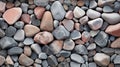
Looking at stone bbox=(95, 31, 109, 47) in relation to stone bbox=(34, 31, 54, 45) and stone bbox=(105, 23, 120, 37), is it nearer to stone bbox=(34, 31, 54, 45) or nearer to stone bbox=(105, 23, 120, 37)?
stone bbox=(105, 23, 120, 37)

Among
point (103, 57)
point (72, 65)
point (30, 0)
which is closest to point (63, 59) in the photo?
point (72, 65)

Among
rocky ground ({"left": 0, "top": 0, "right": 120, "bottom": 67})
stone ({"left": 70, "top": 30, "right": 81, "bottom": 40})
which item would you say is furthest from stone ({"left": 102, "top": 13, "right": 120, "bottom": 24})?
stone ({"left": 70, "top": 30, "right": 81, "bottom": 40})

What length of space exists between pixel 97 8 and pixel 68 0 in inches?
5.0

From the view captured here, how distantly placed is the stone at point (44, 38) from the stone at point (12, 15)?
0.38 feet

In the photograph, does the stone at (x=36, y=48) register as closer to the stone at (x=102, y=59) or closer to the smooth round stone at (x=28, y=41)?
the smooth round stone at (x=28, y=41)

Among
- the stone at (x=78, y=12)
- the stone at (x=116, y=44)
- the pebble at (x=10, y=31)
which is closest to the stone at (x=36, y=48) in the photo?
the pebble at (x=10, y=31)

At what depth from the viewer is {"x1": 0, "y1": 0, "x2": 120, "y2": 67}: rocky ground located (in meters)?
1.29

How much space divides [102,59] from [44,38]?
0.25 m

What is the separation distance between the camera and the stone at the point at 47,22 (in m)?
1.29

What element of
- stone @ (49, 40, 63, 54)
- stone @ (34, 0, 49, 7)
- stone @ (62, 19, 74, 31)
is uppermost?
stone @ (34, 0, 49, 7)

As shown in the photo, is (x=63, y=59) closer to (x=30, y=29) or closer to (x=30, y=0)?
(x=30, y=29)

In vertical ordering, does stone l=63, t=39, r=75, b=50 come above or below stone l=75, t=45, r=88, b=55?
above

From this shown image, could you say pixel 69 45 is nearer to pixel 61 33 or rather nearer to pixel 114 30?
pixel 61 33

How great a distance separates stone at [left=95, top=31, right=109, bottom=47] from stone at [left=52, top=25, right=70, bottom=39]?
126 millimetres
